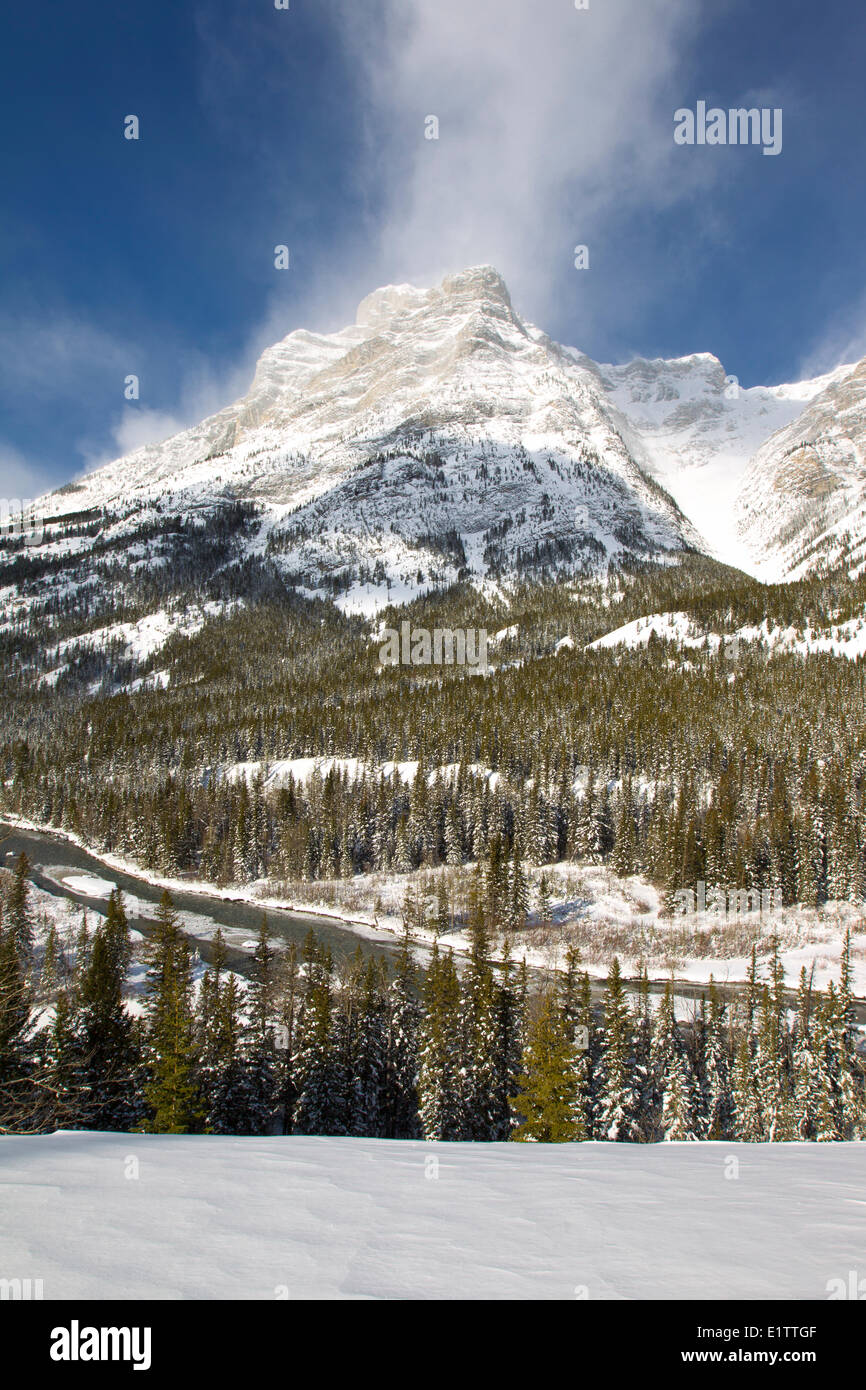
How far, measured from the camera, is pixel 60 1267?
363 cm

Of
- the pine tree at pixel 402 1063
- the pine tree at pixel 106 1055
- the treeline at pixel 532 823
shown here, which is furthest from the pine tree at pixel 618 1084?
the treeline at pixel 532 823

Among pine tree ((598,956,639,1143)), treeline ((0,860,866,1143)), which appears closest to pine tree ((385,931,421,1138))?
treeline ((0,860,866,1143))

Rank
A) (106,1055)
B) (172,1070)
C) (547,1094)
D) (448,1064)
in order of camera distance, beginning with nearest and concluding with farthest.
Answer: (547,1094) < (172,1070) < (106,1055) < (448,1064)

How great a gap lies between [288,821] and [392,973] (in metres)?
45.7

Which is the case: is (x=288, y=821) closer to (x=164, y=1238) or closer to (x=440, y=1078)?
(x=440, y=1078)

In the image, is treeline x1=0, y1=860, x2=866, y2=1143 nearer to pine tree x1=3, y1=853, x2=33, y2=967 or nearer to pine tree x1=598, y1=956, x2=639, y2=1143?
pine tree x1=598, y1=956, x2=639, y2=1143

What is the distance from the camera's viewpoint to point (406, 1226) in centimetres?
455

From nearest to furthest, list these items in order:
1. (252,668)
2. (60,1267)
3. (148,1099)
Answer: (60,1267), (148,1099), (252,668)

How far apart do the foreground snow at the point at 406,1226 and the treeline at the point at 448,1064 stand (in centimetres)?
1962

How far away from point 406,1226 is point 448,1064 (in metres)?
28.1

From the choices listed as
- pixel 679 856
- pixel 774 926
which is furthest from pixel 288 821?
pixel 774 926

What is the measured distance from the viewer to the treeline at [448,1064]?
25375mm

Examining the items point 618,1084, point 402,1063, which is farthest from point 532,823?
point 618,1084

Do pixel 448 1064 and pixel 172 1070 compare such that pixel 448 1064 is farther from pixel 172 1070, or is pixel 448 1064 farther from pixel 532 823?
pixel 532 823
